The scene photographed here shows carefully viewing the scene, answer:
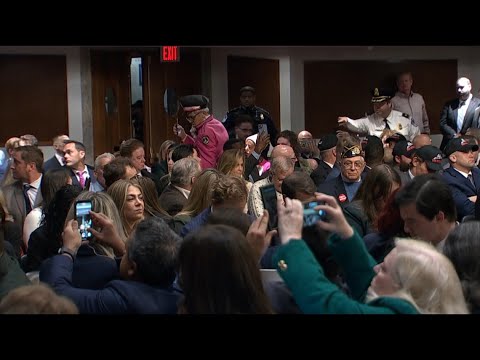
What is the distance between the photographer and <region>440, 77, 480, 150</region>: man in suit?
10.7 meters

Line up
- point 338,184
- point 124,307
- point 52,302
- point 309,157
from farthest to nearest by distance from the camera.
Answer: point 309,157 → point 338,184 → point 124,307 → point 52,302

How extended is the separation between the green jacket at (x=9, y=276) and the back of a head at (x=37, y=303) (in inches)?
36.7

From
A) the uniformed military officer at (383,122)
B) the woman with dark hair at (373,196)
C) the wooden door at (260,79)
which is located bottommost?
the woman with dark hair at (373,196)

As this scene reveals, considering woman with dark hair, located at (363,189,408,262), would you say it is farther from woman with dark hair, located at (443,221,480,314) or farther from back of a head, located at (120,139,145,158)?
back of a head, located at (120,139,145,158)

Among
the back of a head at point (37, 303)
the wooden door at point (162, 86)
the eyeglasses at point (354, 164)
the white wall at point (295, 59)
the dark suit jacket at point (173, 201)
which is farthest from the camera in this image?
the wooden door at point (162, 86)

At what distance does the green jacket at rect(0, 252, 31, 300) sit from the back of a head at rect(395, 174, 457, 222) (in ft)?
5.57

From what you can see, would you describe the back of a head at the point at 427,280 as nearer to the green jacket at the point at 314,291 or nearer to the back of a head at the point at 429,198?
the green jacket at the point at 314,291

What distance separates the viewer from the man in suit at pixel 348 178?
6258 mm

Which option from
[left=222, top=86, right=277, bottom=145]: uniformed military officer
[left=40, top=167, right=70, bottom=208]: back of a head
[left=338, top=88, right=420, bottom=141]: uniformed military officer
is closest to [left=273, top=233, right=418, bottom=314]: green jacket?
[left=40, top=167, right=70, bottom=208]: back of a head

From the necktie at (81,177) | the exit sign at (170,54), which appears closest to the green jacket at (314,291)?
the necktie at (81,177)
